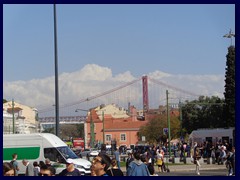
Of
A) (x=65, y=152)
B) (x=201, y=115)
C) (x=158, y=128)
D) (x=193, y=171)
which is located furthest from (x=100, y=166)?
(x=158, y=128)

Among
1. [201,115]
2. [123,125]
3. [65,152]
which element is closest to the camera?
[65,152]

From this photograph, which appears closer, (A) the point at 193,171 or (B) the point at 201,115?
(A) the point at 193,171

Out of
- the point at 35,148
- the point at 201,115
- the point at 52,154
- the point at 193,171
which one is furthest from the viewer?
the point at 201,115

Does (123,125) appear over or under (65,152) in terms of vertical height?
over

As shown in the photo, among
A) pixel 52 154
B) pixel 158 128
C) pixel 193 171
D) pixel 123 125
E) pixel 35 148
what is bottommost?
pixel 193 171

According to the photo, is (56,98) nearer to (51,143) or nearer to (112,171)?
(51,143)

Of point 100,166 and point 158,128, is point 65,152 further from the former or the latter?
point 158,128

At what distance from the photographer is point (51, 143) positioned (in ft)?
85.3

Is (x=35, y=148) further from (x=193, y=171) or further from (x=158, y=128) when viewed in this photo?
(x=158, y=128)

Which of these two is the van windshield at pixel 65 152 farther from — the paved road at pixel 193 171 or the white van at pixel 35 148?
the paved road at pixel 193 171

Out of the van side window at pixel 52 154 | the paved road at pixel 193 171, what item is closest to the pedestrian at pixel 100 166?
the van side window at pixel 52 154

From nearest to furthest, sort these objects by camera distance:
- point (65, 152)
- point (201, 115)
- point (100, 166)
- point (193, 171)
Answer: point (100, 166)
point (65, 152)
point (193, 171)
point (201, 115)

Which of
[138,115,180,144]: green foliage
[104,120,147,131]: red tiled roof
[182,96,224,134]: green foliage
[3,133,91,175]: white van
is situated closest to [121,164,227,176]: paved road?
[3,133,91,175]: white van
